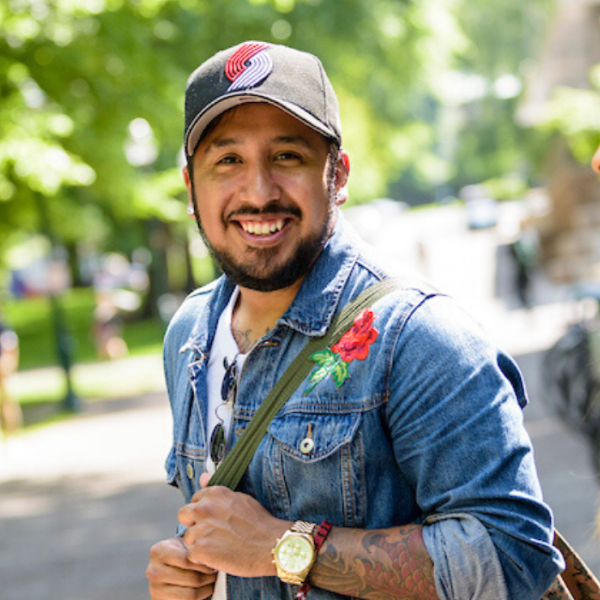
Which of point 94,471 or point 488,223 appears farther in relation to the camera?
point 488,223

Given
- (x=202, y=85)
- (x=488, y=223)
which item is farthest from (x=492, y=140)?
(x=202, y=85)

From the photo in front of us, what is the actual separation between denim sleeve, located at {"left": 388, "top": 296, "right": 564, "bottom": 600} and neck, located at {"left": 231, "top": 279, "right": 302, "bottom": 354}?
0.43 meters

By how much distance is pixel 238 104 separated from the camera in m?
1.96

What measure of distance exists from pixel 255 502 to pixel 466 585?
0.46 meters

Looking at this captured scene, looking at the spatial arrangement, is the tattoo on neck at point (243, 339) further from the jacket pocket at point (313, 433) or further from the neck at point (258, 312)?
the jacket pocket at point (313, 433)

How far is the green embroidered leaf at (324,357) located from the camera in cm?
191

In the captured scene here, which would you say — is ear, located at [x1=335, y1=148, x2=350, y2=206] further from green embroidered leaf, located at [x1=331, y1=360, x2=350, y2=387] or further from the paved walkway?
the paved walkway

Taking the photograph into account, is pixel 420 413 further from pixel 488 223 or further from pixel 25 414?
pixel 488 223

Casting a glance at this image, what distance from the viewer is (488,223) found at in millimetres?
43625

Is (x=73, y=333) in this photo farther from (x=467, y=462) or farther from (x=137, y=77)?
(x=467, y=462)

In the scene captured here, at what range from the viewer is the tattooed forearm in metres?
1.74

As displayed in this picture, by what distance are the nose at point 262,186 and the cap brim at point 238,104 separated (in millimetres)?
138

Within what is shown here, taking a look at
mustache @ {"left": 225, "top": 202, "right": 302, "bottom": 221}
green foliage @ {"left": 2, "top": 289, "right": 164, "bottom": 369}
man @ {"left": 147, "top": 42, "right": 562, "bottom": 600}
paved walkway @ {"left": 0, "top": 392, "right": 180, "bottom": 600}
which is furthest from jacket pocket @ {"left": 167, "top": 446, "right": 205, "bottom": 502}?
green foliage @ {"left": 2, "top": 289, "right": 164, "bottom": 369}

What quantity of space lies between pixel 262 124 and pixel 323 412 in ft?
2.10
